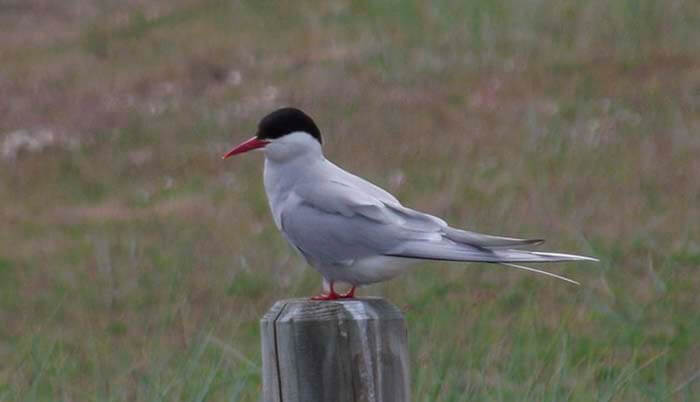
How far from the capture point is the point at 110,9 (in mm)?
14094

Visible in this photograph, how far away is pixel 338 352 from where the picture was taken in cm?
266

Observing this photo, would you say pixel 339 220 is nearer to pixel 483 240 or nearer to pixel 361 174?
pixel 483 240

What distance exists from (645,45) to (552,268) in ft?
15.7

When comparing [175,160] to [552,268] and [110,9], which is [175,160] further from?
[110,9]

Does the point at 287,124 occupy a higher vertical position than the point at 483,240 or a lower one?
higher

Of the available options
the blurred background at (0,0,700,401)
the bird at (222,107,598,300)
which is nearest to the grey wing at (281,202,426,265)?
the bird at (222,107,598,300)

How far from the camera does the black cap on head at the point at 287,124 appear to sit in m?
3.64

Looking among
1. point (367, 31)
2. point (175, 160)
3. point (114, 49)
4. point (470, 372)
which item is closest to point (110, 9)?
point (114, 49)

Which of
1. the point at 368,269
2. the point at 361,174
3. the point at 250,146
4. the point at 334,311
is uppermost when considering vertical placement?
the point at 250,146

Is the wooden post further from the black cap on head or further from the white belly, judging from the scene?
the black cap on head

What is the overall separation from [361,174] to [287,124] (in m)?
5.11

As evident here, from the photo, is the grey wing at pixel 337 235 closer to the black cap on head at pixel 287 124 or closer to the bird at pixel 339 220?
the bird at pixel 339 220

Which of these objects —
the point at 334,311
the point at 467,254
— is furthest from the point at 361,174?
the point at 334,311

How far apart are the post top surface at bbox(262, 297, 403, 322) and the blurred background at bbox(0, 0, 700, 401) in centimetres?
111
